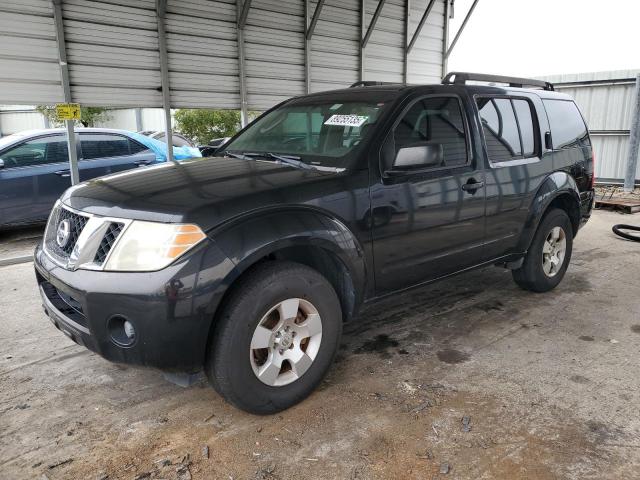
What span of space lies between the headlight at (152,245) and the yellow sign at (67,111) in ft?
12.9

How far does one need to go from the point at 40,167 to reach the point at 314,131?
4994 millimetres

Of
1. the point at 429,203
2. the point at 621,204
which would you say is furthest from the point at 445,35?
the point at 429,203

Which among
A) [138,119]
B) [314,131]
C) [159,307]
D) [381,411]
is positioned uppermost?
[138,119]

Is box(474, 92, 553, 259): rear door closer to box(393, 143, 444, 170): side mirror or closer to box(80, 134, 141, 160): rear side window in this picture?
box(393, 143, 444, 170): side mirror

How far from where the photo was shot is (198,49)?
6.73 meters

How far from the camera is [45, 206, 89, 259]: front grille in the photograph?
2.72 metres

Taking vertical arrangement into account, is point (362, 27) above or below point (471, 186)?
above

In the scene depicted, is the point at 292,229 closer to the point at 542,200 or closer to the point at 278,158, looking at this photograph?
the point at 278,158

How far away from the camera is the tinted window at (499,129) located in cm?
393

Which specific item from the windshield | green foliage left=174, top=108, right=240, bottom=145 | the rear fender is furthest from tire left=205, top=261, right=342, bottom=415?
green foliage left=174, top=108, right=240, bottom=145

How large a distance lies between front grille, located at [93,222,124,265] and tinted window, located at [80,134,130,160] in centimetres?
547

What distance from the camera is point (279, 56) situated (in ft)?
25.0

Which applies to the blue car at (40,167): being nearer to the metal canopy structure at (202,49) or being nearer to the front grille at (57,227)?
the metal canopy structure at (202,49)

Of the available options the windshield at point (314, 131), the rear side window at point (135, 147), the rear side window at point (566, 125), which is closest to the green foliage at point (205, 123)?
the rear side window at point (135, 147)
